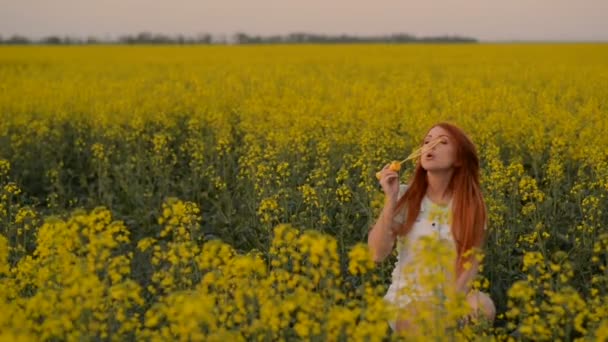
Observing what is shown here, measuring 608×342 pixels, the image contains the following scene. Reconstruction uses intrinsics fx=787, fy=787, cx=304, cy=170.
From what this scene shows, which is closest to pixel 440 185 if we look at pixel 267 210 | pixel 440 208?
pixel 440 208

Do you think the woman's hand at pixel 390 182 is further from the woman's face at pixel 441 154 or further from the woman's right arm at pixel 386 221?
the woman's face at pixel 441 154

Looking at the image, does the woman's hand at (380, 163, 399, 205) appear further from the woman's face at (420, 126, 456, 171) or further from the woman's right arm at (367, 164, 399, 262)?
the woman's face at (420, 126, 456, 171)

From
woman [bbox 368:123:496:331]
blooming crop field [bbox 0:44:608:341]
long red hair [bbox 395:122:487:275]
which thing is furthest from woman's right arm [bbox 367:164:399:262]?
blooming crop field [bbox 0:44:608:341]

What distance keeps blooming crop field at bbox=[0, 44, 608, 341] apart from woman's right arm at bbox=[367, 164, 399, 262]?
0.89 feet

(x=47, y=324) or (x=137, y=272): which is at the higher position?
(x=47, y=324)

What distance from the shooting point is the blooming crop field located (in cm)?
339

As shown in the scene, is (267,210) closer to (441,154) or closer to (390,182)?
(441,154)

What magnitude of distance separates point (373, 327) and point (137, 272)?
4.25 meters

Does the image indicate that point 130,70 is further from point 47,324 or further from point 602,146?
point 47,324

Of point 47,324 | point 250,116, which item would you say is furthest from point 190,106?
point 47,324

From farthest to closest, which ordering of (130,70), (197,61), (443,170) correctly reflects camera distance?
(197,61), (130,70), (443,170)

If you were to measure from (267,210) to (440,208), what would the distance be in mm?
2784

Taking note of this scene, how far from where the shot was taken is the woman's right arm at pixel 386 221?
417cm

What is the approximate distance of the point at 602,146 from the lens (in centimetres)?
806
